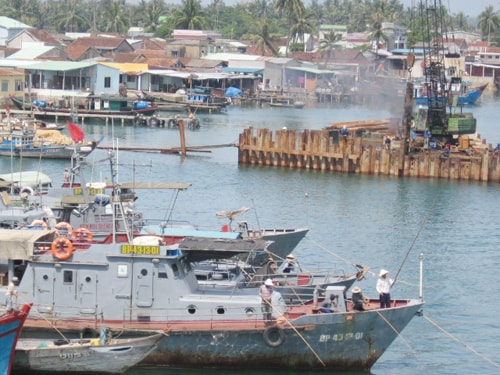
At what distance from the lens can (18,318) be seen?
27.6 meters

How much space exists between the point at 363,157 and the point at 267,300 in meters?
39.2

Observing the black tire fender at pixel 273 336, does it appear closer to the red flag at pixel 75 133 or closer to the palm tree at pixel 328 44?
the red flag at pixel 75 133

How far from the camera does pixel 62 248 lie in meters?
30.0

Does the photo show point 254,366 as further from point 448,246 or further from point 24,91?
point 24,91

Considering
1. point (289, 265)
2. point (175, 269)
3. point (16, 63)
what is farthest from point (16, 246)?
point (16, 63)

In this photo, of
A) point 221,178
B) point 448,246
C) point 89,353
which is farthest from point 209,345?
point 221,178

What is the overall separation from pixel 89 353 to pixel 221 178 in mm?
39496

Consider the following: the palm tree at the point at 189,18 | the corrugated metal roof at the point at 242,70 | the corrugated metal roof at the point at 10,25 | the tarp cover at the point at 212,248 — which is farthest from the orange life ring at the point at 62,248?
the palm tree at the point at 189,18

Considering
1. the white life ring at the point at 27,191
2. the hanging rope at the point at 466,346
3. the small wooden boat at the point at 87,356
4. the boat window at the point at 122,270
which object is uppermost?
the white life ring at the point at 27,191

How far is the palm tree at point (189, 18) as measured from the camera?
529 ft

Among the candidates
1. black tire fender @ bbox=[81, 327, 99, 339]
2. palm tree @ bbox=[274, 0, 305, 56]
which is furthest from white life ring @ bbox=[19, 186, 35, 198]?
palm tree @ bbox=[274, 0, 305, 56]

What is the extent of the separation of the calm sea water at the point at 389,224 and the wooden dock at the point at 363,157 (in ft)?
3.01

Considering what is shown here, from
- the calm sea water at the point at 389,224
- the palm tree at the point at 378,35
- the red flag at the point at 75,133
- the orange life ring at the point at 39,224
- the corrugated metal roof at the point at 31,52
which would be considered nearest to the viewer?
the orange life ring at the point at 39,224

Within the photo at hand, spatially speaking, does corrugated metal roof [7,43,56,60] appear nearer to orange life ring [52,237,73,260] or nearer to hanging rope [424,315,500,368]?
hanging rope [424,315,500,368]
